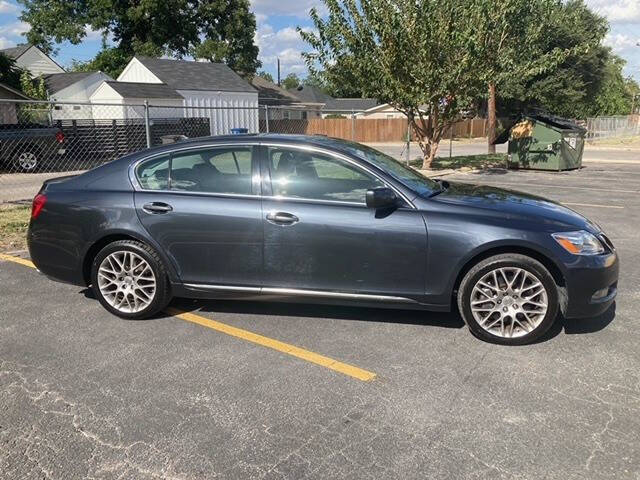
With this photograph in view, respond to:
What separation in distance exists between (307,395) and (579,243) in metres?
2.19

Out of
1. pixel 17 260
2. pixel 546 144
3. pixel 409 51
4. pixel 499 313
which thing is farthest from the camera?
pixel 546 144

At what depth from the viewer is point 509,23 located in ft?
52.2

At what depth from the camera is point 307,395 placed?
133 inches

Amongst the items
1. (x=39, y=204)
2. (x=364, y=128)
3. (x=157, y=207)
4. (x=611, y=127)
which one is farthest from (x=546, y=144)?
(x=364, y=128)

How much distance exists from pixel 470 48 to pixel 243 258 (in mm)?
11973

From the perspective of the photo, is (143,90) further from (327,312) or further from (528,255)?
(528,255)

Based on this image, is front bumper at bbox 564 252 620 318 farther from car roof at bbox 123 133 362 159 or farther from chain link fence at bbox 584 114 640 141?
chain link fence at bbox 584 114 640 141

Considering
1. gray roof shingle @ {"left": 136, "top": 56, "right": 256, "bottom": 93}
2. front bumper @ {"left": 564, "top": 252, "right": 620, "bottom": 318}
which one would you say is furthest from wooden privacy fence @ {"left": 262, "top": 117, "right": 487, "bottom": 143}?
front bumper @ {"left": 564, "top": 252, "right": 620, "bottom": 318}

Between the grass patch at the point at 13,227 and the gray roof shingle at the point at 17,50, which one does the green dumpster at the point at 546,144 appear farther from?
the gray roof shingle at the point at 17,50

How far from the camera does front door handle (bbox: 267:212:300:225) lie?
13.8 ft

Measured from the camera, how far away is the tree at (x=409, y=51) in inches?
576

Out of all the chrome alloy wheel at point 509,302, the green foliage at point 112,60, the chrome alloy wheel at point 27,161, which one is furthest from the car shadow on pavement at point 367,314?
the green foliage at point 112,60

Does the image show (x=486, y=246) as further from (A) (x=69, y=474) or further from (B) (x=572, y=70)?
(B) (x=572, y=70)

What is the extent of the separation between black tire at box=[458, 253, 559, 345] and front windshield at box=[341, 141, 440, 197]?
2.37 feet
